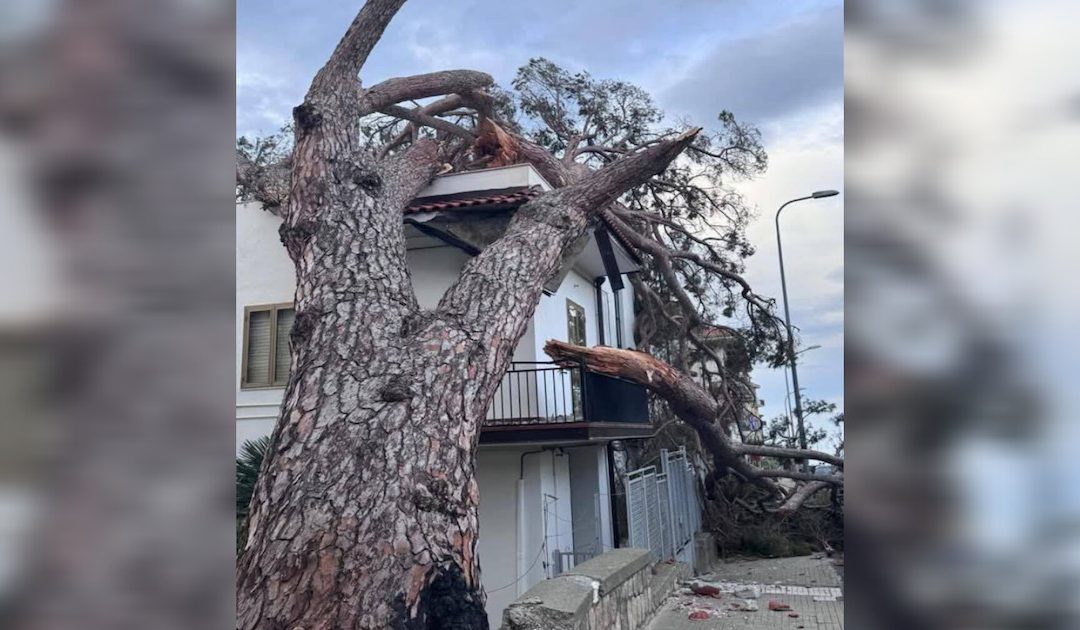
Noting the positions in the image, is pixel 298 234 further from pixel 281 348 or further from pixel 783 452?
pixel 783 452

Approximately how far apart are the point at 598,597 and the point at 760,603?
18.5 feet

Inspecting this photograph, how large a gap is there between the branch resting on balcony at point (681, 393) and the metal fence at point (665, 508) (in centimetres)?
133

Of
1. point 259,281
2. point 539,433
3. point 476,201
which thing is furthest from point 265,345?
point 539,433

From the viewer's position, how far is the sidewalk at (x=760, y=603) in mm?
8938

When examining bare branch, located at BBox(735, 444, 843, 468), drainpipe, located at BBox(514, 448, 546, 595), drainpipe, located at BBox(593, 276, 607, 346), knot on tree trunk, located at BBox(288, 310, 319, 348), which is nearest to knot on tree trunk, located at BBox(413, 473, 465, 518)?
knot on tree trunk, located at BBox(288, 310, 319, 348)

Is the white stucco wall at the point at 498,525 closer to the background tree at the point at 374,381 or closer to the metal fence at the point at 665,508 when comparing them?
the metal fence at the point at 665,508

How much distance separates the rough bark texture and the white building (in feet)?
15.7

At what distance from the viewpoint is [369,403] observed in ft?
10.8

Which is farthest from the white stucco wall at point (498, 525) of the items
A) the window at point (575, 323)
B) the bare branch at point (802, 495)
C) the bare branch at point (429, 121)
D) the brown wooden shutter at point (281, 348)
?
the bare branch at point (802, 495)
